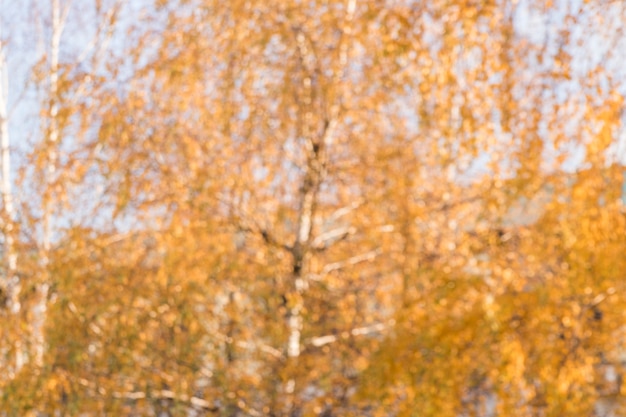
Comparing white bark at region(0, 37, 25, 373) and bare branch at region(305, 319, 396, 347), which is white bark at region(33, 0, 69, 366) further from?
bare branch at region(305, 319, 396, 347)

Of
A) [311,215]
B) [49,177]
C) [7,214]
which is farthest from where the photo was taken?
[49,177]

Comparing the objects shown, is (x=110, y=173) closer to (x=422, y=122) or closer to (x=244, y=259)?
(x=244, y=259)

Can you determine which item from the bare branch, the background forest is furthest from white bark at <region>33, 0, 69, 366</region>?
the bare branch

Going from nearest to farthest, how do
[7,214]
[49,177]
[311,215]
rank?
[311,215]
[7,214]
[49,177]

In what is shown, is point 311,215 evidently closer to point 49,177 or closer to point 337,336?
point 337,336

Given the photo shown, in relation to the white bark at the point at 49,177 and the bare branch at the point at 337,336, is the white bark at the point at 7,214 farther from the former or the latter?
the bare branch at the point at 337,336

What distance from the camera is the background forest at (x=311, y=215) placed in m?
4.60

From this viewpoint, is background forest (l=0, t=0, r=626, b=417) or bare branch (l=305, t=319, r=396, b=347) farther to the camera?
bare branch (l=305, t=319, r=396, b=347)

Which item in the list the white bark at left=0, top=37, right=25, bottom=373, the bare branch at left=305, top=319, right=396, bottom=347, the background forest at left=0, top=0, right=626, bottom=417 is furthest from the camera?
the white bark at left=0, top=37, right=25, bottom=373

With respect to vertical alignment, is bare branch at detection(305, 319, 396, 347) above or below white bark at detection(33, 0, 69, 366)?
below

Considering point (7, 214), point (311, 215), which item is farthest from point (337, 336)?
point (7, 214)

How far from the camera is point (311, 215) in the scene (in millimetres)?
5672

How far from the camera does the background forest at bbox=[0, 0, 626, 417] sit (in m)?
4.60

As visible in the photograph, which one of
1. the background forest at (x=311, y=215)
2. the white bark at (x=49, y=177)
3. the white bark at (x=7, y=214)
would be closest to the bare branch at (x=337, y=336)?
the background forest at (x=311, y=215)
